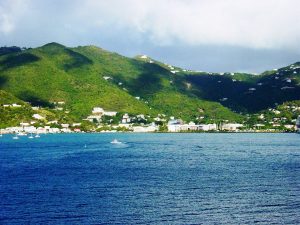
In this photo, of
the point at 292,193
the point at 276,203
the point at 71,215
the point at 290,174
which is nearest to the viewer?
the point at 71,215

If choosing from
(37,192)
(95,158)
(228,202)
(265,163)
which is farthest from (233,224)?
(95,158)

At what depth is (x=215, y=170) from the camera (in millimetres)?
65438

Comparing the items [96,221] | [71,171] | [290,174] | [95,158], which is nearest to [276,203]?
[96,221]

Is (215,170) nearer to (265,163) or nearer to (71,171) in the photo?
(265,163)

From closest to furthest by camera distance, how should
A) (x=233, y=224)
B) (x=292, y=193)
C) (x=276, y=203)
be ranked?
(x=233, y=224)
(x=276, y=203)
(x=292, y=193)

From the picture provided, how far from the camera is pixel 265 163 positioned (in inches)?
2990

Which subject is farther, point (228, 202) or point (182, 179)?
point (182, 179)

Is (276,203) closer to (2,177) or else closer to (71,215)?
(71,215)

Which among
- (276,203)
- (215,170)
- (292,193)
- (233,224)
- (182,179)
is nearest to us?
(233,224)

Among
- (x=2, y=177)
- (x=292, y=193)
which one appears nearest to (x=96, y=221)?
(x=292, y=193)

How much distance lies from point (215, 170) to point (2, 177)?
88.7 ft

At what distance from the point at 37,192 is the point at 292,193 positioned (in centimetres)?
2404

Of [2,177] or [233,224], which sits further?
[2,177]

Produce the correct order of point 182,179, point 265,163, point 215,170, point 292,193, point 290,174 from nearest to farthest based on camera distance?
point 292,193 < point 182,179 < point 290,174 < point 215,170 < point 265,163
